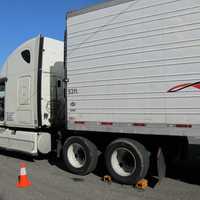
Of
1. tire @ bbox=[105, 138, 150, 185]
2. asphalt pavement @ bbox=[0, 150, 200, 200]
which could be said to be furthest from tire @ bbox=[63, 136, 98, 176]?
tire @ bbox=[105, 138, 150, 185]

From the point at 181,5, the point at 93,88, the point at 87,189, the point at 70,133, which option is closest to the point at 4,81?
the point at 70,133

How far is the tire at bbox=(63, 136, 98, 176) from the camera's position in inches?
300

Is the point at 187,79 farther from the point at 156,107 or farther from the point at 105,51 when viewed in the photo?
the point at 105,51

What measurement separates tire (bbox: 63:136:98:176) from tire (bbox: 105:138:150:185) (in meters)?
0.51

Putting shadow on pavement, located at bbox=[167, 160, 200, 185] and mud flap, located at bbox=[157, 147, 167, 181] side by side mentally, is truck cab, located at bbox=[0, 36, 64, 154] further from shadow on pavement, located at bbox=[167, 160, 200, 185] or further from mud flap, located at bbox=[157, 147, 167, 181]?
mud flap, located at bbox=[157, 147, 167, 181]

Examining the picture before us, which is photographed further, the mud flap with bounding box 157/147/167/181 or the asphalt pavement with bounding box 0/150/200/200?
the mud flap with bounding box 157/147/167/181

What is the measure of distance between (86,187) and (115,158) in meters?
0.94

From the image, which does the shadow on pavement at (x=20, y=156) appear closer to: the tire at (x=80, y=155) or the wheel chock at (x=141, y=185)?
the tire at (x=80, y=155)

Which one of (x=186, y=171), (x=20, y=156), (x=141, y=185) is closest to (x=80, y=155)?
(x=141, y=185)

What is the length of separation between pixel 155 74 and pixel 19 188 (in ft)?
12.2

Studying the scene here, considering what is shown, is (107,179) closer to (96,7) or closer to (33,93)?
(33,93)

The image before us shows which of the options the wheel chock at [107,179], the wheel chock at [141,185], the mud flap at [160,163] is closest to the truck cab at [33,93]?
the wheel chock at [107,179]

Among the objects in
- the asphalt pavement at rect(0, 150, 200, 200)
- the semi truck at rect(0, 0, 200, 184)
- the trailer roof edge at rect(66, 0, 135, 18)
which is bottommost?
the asphalt pavement at rect(0, 150, 200, 200)

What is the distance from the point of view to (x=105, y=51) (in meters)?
7.31
